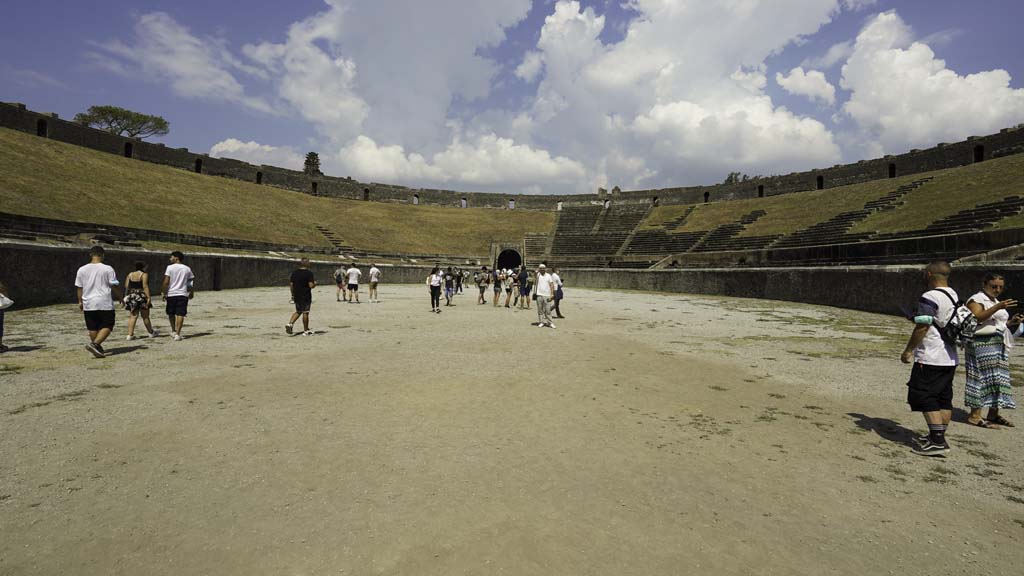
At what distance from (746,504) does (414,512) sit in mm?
2141

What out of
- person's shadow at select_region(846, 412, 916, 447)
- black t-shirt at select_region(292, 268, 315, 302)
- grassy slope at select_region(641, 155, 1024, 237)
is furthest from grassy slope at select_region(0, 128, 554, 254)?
person's shadow at select_region(846, 412, 916, 447)

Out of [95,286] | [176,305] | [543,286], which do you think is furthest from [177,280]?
[543,286]

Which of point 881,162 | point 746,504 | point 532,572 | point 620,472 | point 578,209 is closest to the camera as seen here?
point 532,572

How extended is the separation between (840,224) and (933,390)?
32.1m

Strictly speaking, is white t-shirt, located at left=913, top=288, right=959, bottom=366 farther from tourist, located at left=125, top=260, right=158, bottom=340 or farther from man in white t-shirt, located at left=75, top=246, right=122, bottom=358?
tourist, located at left=125, top=260, right=158, bottom=340

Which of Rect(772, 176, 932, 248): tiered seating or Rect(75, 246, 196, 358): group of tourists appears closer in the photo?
Rect(75, 246, 196, 358): group of tourists

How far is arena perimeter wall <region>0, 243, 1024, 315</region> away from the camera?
11320mm

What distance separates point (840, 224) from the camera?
100ft

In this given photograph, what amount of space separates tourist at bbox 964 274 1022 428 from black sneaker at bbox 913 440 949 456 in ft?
4.19

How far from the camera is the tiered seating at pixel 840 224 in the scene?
29.0 m

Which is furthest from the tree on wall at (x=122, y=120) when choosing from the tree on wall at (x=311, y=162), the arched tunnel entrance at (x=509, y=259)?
the arched tunnel entrance at (x=509, y=259)

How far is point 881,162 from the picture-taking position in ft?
126

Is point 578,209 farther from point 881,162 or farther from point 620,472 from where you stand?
point 620,472

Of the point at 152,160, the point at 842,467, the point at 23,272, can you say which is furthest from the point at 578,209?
the point at 842,467
